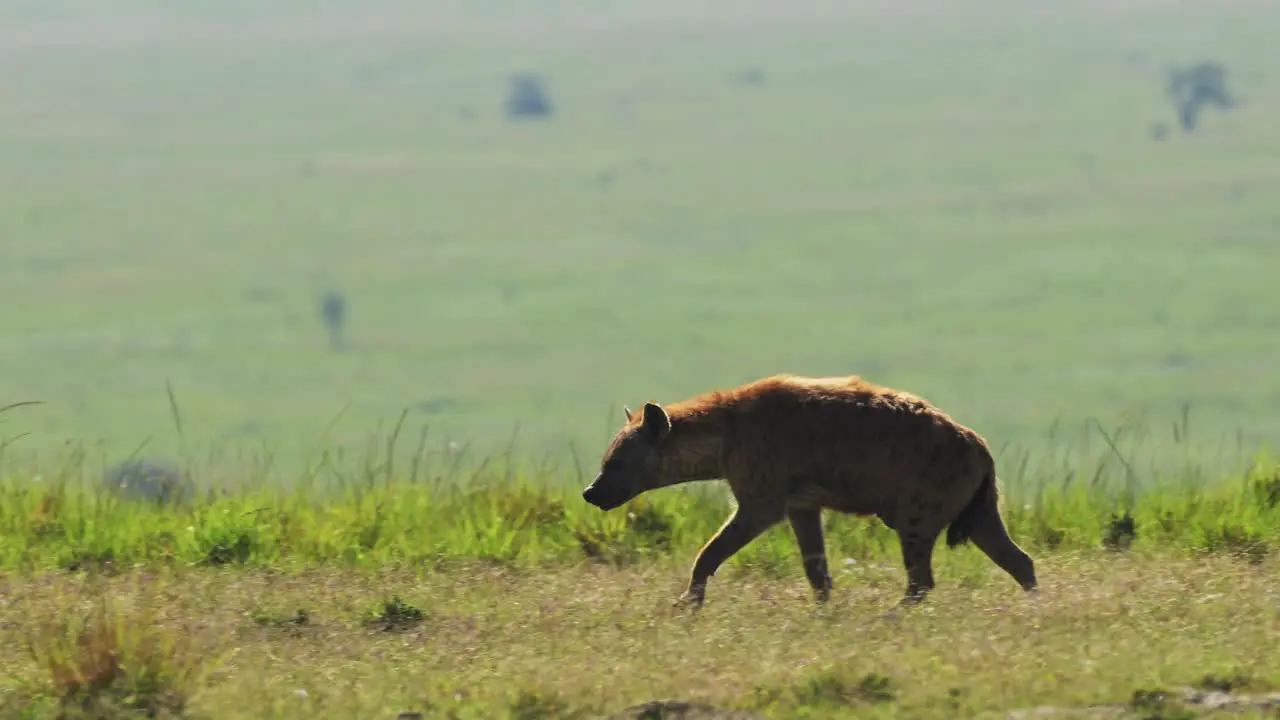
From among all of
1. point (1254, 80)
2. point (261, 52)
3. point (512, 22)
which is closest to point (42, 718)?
point (1254, 80)

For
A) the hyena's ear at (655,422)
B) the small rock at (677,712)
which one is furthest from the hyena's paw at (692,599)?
the small rock at (677,712)

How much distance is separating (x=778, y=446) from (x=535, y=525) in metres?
1.80

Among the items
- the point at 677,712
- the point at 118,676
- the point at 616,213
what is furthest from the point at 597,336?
the point at 677,712

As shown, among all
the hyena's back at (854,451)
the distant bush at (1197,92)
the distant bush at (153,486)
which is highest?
the hyena's back at (854,451)

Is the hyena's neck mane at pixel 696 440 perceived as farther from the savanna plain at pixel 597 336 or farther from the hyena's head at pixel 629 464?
the savanna plain at pixel 597 336

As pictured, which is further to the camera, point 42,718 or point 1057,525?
point 1057,525

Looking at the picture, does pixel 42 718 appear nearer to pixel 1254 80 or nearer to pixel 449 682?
pixel 449 682

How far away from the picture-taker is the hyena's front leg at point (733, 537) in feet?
28.2

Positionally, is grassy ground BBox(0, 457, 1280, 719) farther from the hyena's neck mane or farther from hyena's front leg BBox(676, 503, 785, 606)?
the hyena's neck mane

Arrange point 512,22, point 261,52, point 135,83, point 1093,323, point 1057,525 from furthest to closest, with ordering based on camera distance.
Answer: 1. point 512,22
2. point 261,52
3. point 135,83
4. point 1093,323
5. point 1057,525

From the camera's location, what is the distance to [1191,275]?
9500cm

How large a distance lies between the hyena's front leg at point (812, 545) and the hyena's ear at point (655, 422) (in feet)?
1.95

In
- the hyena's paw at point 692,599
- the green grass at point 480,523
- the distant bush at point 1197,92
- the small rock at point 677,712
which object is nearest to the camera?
the small rock at point 677,712

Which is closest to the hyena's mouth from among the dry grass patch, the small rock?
the dry grass patch
